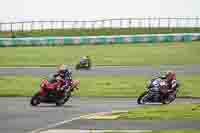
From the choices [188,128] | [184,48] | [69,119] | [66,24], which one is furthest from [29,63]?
[188,128]

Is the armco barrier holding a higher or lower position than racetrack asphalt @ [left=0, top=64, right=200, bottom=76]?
higher

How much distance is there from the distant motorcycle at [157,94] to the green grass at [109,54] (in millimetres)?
26111

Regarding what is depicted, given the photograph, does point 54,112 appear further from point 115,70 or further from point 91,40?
point 91,40

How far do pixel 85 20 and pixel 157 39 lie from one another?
46.9 feet

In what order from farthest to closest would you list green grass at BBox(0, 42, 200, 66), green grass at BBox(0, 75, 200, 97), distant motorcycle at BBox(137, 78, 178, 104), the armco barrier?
1. the armco barrier
2. green grass at BBox(0, 42, 200, 66)
3. green grass at BBox(0, 75, 200, 97)
4. distant motorcycle at BBox(137, 78, 178, 104)

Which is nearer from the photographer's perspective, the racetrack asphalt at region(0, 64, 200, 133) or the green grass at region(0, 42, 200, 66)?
the racetrack asphalt at region(0, 64, 200, 133)

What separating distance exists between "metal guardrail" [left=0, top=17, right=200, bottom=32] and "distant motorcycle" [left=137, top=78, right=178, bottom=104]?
55.4 metres

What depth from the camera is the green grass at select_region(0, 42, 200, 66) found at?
60.2m

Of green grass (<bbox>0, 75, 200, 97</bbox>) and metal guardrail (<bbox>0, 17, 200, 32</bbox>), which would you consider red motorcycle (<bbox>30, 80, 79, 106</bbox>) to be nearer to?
green grass (<bbox>0, 75, 200, 97</bbox>)

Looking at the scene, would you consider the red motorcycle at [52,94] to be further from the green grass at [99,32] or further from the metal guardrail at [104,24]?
the metal guardrail at [104,24]

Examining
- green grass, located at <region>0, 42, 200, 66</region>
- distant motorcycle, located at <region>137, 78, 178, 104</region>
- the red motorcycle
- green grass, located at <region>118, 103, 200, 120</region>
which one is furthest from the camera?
green grass, located at <region>0, 42, 200, 66</region>

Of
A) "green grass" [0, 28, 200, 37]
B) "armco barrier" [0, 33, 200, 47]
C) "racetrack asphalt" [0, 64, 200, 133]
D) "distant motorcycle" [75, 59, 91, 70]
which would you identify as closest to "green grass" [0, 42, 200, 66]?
"armco barrier" [0, 33, 200, 47]

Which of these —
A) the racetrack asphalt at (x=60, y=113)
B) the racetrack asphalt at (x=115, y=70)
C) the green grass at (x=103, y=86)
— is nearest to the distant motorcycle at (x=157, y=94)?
the racetrack asphalt at (x=60, y=113)

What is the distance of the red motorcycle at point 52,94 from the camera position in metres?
Answer: 30.8
